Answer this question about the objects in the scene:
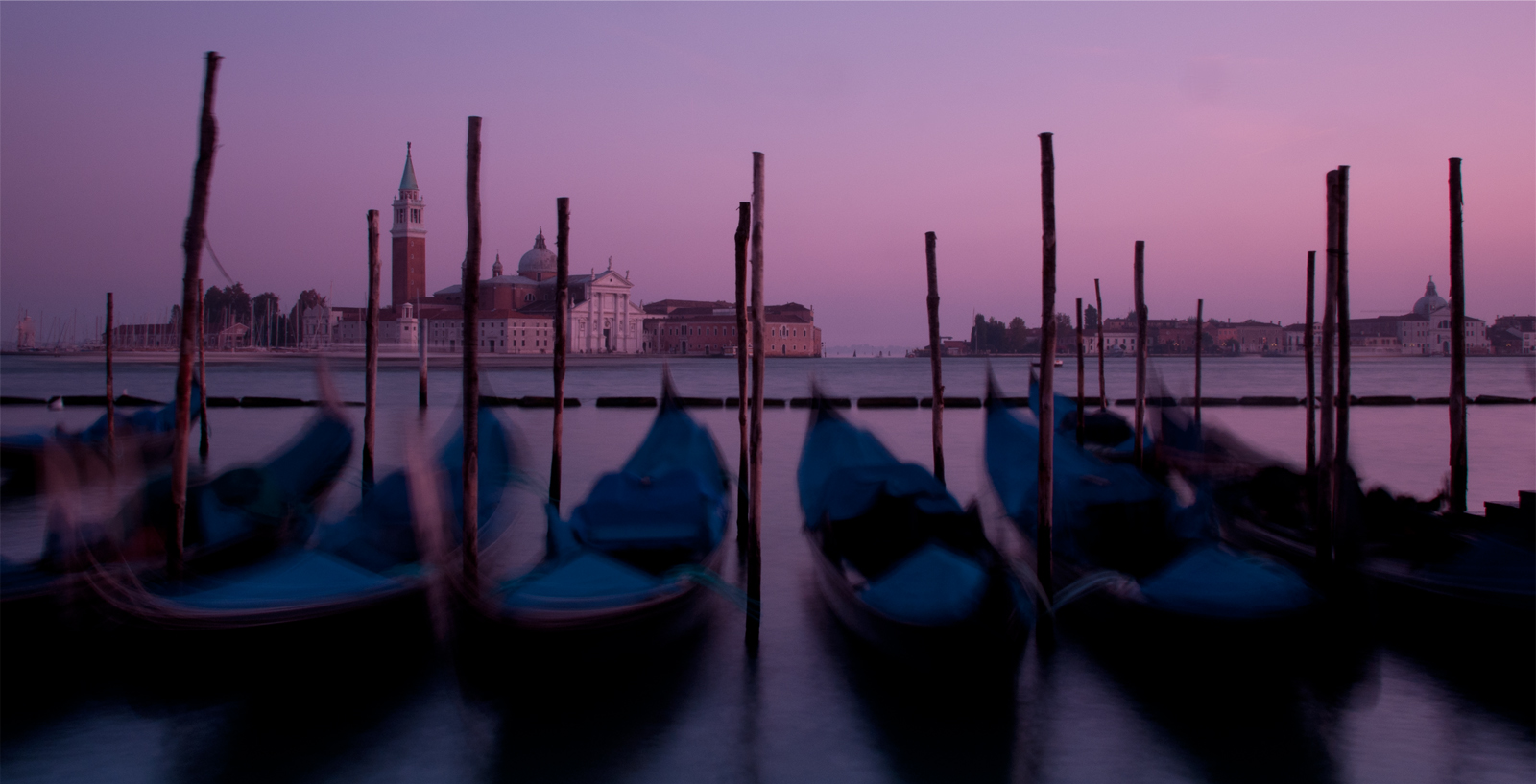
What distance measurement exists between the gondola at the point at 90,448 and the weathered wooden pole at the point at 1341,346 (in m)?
7.13

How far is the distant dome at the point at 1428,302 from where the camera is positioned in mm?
75375

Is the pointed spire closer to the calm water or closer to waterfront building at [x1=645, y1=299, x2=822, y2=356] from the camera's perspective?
waterfront building at [x1=645, y1=299, x2=822, y2=356]

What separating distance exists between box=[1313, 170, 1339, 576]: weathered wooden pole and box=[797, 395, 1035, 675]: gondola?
1.46 m

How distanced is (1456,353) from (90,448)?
30.5 feet

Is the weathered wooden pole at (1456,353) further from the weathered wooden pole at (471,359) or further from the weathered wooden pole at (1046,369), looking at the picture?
the weathered wooden pole at (471,359)

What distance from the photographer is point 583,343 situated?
60844 millimetres

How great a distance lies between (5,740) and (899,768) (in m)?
2.69

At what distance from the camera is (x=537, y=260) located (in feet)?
209

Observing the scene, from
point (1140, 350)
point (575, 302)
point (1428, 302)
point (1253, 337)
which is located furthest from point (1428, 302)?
point (1140, 350)

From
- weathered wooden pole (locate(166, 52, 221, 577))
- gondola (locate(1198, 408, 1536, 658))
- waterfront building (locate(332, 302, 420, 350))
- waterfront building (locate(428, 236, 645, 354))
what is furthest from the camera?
waterfront building (locate(428, 236, 645, 354))

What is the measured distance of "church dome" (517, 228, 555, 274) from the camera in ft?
208

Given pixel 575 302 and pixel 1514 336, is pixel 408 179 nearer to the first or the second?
pixel 575 302

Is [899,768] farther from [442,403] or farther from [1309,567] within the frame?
[442,403]

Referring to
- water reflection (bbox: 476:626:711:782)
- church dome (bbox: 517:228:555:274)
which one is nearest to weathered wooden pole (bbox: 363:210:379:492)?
water reflection (bbox: 476:626:711:782)
